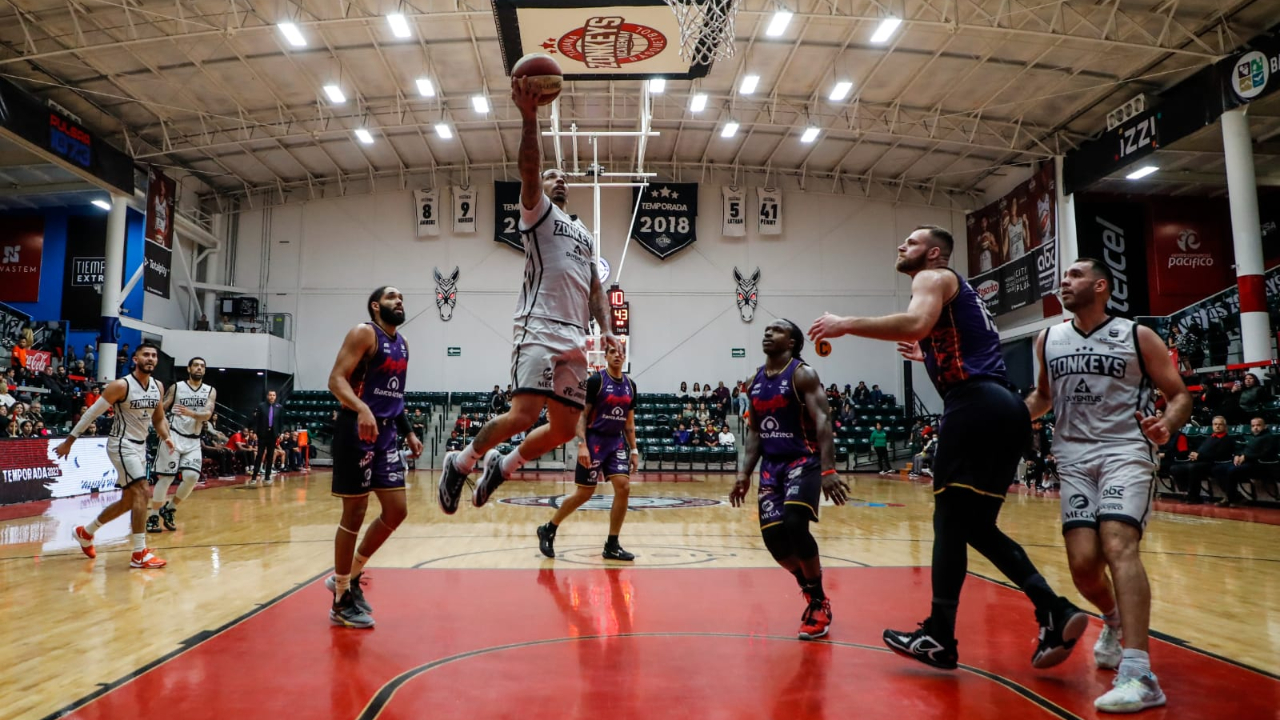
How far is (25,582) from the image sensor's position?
555 centimetres

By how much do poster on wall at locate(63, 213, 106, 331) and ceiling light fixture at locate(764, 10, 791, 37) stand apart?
20600mm

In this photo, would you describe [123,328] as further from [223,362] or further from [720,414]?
[720,414]

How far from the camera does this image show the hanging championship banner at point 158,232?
71.4ft

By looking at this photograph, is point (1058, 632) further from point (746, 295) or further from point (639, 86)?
point (746, 295)

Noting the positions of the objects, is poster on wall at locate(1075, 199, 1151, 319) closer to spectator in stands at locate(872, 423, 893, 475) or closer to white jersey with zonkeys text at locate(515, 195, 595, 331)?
spectator in stands at locate(872, 423, 893, 475)

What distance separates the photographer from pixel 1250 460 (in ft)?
38.4

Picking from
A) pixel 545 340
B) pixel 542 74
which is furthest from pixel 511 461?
pixel 542 74

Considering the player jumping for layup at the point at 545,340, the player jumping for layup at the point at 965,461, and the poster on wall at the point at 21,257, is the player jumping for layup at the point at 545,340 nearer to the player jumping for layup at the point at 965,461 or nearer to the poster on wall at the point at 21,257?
the player jumping for layup at the point at 965,461

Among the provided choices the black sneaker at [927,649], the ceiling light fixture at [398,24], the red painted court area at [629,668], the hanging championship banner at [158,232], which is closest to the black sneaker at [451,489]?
the red painted court area at [629,668]

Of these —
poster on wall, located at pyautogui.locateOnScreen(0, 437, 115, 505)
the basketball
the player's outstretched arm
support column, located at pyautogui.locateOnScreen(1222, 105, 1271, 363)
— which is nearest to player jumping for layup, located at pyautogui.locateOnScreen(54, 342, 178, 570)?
the basketball

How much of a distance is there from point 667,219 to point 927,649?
23.9 meters

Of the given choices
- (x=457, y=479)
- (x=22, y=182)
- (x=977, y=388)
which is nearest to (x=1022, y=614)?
(x=977, y=388)

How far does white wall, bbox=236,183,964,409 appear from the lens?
2669 centimetres

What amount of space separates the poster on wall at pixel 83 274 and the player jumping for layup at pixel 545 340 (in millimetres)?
24805
